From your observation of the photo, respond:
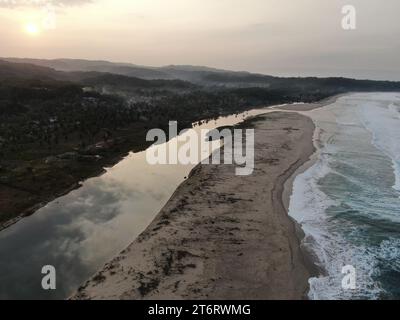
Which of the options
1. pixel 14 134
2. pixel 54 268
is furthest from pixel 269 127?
pixel 54 268

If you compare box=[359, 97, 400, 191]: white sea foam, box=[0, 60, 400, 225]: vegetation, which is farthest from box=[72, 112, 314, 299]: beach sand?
box=[359, 97, 400, 191]: white sea foam

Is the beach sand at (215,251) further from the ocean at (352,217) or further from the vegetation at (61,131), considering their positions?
the vegetation at (61,131)

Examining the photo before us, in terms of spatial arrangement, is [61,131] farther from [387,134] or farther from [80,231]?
[387,134]

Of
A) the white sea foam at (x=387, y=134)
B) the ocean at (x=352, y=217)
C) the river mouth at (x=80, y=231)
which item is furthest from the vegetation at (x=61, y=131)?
the white sea foam at (x=387, y=134)

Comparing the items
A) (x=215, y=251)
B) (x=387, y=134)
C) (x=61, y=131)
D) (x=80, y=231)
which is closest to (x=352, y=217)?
(x=215, y=251)

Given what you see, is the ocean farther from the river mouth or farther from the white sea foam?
the river mouth
